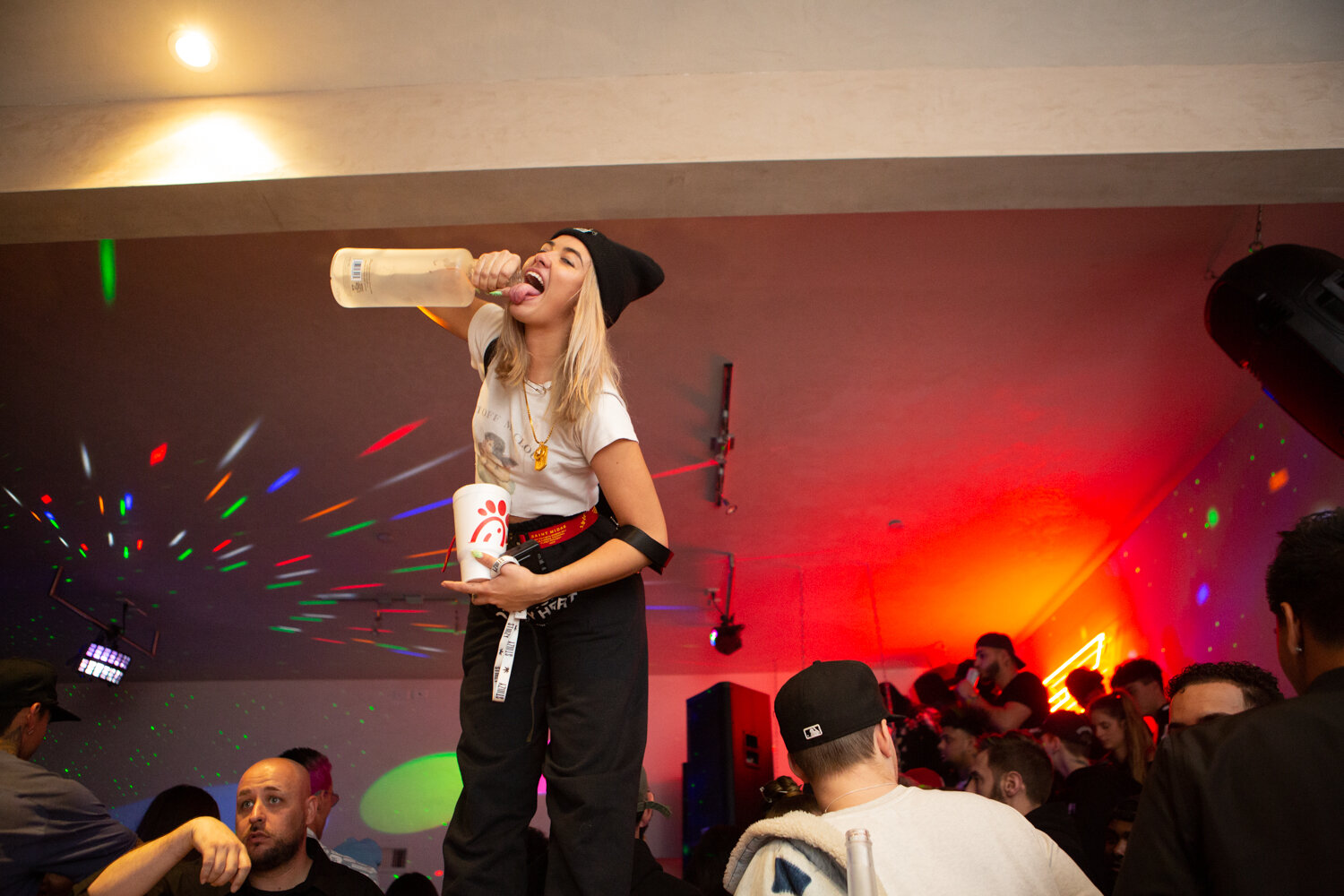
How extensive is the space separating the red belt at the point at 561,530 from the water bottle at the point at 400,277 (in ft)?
1.70

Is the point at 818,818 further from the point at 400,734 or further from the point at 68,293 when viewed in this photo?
the point at 400,734

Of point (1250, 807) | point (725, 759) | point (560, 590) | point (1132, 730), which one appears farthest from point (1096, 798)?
point (725, 759)

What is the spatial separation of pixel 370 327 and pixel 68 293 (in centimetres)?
122

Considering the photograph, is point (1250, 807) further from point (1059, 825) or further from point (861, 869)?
point (1059, 825)

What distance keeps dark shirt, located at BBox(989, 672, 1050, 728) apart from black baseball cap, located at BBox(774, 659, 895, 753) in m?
3.92

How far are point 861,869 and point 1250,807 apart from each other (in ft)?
1.81

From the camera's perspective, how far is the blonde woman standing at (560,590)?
1.40m

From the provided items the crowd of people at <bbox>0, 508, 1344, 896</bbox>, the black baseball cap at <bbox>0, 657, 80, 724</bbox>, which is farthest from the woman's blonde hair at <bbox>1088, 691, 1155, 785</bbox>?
the black baseball cap at <bbox>0, 657, 80, 724</bbox>

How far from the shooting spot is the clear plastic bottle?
1774 millimetres

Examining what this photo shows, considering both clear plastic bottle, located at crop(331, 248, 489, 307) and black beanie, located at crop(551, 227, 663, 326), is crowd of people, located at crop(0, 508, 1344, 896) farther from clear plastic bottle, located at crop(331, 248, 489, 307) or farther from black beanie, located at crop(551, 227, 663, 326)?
clear plastic bottle, located at crop(331, 248, 489, 307)

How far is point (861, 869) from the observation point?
0.77 m

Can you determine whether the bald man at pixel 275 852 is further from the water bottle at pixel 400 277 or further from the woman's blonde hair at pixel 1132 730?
the woman's blonde hair at pixel 1132 730

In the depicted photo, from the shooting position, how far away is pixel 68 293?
3785 millimetres

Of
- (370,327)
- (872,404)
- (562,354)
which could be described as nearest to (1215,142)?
(562,354)
